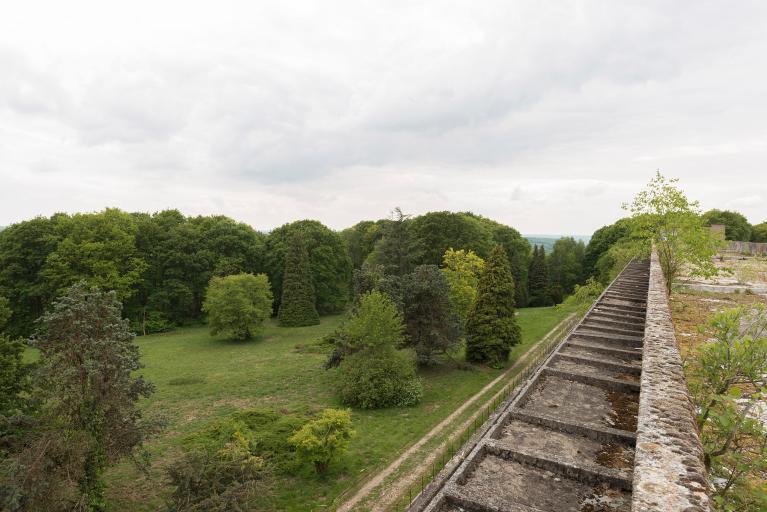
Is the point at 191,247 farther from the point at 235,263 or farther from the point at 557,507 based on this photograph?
the point at 557,507

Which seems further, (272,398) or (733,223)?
(733,223)

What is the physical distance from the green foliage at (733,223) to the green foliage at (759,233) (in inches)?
44.4

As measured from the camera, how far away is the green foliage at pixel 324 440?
1312cm

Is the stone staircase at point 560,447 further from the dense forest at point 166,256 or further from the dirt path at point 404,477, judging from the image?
the dense forest at point 166,256

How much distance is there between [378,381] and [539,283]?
4722 centimetres

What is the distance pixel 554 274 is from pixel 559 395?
66.6 metres

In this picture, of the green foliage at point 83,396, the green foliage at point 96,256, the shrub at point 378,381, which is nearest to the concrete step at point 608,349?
the green foliage at point 83,396

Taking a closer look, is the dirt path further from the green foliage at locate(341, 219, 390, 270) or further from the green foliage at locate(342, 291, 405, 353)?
the green foliage at locate(341, 219, 390, 270)

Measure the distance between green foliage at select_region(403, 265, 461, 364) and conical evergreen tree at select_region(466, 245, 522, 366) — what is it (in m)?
1.86

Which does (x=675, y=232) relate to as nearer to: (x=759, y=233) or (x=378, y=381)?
(x=378, y=381)

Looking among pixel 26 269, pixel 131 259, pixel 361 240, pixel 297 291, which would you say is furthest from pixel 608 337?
pixel 361 240

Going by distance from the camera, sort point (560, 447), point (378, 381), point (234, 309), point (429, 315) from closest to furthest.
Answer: point (560, 447), point (378, 381), point (429, 315), point (234, 309)

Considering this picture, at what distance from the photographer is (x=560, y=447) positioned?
461 cm

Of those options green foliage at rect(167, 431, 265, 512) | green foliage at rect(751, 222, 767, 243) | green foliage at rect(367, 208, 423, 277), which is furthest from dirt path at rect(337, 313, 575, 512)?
green foliage at rect(751, 222, 767, 243)
